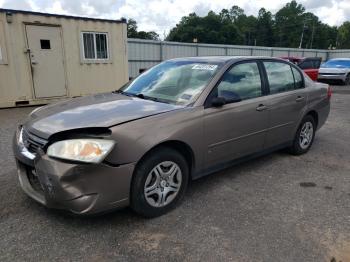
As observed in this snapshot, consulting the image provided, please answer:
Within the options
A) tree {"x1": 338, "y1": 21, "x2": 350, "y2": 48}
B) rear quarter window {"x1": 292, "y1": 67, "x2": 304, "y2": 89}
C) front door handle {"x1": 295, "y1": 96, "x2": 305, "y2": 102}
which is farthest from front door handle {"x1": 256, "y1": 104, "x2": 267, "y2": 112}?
tree {"x1": 338, "y1": 21, "x2": 350, "y2": 48}

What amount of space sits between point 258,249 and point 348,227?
1030mm

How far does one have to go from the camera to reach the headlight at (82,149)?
103 inches

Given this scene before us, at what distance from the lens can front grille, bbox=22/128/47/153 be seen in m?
2.89

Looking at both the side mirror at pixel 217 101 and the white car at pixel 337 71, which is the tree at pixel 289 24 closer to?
the white car at pixel 337 71

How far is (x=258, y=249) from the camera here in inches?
108

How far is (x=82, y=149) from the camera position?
2.65 meters

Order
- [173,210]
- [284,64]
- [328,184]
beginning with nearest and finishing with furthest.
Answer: [173,210]
[328,184]
[284,64]

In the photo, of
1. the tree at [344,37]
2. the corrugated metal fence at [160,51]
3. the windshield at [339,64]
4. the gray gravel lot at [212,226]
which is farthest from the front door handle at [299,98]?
the tree at [344,37]

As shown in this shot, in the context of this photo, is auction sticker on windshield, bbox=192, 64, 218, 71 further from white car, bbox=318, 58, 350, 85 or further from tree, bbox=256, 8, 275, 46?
tree, bbox=256, 8, 275, 46

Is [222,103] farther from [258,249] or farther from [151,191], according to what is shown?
[258,249]

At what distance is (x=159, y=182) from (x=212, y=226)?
66 cm

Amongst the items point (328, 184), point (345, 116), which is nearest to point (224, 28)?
point (345, 116)

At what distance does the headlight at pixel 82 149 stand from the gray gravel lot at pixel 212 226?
61cm

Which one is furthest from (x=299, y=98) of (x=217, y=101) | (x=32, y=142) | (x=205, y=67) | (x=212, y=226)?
(x=32, y=142)
